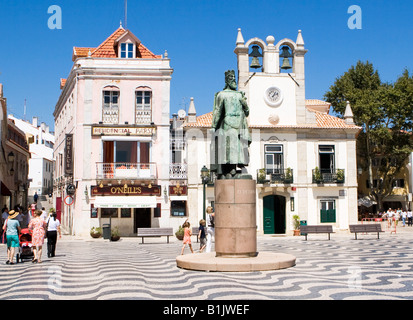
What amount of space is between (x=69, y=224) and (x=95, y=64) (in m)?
10.1

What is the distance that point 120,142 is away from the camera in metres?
29.6

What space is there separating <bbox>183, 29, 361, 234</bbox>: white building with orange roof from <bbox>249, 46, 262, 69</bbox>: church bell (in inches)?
2.6

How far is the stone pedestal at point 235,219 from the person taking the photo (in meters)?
12.3

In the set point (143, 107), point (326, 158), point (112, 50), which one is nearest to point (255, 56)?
point (143, 107)

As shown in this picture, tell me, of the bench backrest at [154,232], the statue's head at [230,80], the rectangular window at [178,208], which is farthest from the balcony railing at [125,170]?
the statue's head at [230,80]

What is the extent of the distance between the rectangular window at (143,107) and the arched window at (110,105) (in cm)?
116

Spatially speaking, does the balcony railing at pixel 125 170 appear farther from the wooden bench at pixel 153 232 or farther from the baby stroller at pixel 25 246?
the baby stroller at pixel 25 246

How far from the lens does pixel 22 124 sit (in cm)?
6831

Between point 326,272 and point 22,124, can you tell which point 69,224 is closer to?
point 326,272

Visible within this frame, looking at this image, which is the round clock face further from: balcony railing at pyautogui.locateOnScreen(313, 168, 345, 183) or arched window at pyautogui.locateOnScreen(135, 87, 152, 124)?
arched window at pyautogui.locateOnScreen(135, 87, 152, 124)

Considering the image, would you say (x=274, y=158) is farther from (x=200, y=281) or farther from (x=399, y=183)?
(x=200, y=281)

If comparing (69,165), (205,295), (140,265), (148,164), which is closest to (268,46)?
(148,164)

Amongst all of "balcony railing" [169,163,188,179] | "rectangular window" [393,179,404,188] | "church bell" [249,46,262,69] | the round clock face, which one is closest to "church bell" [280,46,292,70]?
the round clock face

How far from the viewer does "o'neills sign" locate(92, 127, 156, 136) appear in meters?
29.2
